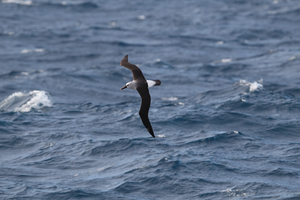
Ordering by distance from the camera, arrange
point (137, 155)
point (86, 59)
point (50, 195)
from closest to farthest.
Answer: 1. point (50, 195)
2. point (137, 155)
3. point (86, 59)

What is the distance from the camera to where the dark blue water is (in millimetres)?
Result: 18766

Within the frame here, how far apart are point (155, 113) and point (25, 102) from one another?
8.20 meters

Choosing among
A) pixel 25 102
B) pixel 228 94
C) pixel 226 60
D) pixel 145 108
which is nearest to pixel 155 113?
pixel 228 94

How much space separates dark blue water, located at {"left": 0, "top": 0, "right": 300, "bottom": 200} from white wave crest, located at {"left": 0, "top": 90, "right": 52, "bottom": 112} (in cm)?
10

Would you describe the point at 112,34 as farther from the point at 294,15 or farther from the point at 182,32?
the point at 294,15

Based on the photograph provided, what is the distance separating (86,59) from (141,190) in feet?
90.0

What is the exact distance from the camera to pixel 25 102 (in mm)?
29109

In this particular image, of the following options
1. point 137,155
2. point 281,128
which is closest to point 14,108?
point 137,155

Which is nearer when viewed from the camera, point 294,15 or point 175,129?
point 175,129

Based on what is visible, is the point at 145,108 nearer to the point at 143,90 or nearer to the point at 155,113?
the point at 143,90

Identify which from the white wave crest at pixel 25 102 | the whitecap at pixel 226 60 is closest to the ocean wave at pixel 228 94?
the white wave crest at pixel 25 102

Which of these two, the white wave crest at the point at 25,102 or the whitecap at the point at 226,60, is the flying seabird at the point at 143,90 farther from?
the whitecap at the point at 226,60

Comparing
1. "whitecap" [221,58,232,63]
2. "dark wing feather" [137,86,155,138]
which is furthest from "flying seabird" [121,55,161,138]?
"whitecap" [221,58,232,63]

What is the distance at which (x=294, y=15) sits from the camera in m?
60.4
